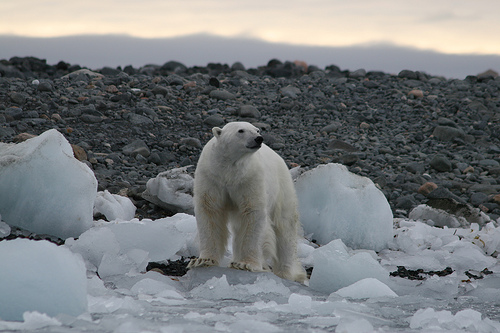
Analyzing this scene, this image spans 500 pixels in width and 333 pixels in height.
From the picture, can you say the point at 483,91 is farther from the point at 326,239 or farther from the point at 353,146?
the point at 326,239

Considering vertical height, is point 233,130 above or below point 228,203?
above

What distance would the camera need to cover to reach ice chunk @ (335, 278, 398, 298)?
13.6 feet

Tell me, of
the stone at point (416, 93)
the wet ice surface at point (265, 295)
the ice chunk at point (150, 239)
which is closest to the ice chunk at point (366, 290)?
the wet ice surface at point (265, 295)

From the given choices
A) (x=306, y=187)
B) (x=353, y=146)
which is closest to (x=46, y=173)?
(x=306, y=187)

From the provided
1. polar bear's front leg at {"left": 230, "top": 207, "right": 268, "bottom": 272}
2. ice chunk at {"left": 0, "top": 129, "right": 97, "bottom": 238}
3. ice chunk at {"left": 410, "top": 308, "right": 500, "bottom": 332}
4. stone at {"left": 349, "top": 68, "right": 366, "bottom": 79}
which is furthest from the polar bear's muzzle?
stone at {"left": 349, "top": 68, "right": 366, "bottom": 79}

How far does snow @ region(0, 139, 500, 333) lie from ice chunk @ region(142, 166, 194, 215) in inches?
16.7

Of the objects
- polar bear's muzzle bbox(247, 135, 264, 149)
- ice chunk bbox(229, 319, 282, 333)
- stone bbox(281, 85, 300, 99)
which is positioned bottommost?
ice chunk bbox(229, 319, 282, 333)

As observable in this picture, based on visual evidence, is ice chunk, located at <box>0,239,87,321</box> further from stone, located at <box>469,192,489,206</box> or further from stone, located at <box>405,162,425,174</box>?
stone, located at <box>405,162,425,174</box>

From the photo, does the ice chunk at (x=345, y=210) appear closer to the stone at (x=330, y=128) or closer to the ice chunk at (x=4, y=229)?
the ice chunk at (x=4, y=229)

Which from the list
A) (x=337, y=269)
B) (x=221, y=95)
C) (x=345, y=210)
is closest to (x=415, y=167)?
(x=345, y=210)

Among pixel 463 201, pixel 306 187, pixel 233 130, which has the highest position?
pixel 233 130

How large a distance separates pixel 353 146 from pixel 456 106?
4.28 m

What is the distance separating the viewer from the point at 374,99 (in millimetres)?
14359

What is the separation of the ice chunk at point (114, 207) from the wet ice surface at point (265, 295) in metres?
0.53
